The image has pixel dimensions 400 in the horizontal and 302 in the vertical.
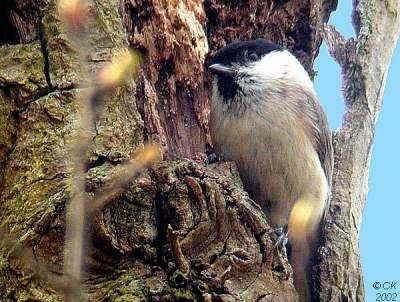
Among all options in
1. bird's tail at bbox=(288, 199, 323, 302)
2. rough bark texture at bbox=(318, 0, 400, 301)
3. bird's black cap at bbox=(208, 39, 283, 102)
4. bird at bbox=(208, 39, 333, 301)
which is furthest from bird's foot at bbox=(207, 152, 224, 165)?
rough bark texture at bbox=(318, 0, 400, 301)

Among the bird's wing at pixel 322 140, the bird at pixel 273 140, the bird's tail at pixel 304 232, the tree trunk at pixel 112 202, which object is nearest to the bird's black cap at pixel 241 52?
the bird at pixel 273 140

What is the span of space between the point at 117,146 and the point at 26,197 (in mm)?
249

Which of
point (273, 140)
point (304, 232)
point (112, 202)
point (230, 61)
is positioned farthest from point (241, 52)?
point (112, 202)

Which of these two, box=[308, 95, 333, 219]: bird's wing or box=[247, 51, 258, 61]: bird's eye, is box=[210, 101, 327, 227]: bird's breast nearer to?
box=[308, 95, 333, 219]: bird's wing

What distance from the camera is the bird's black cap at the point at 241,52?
2.63 meters

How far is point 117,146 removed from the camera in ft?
5.75

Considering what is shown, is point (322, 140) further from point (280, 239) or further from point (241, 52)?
point (280, 239)

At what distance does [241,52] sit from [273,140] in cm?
37

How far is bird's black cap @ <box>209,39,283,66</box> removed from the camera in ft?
8.63

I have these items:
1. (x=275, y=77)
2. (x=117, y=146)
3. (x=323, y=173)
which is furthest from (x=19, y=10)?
(x=323, y=173)

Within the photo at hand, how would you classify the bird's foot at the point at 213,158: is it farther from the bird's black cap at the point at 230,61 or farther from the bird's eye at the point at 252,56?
the bird's eye at the point at 252,56

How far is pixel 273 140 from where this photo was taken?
2529mm

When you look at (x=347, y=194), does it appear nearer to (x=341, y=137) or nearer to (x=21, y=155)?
(x=341, y=137)

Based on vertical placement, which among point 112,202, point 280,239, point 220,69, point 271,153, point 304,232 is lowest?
point 304,232
